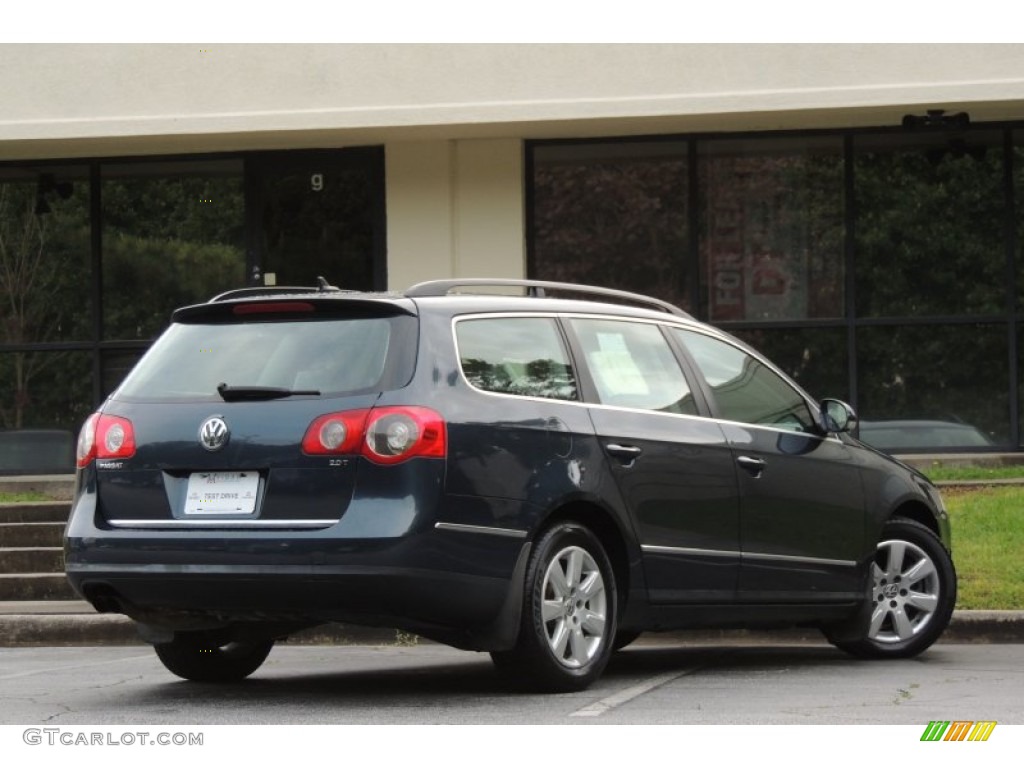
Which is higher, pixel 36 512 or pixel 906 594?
pixel 36 512

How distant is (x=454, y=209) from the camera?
1820 centimetres

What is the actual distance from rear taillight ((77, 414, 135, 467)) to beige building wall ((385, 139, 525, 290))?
10.4 m

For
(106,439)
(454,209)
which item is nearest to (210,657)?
(106,439)

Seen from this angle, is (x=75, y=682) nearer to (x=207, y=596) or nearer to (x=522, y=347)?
(x=207, y=596)

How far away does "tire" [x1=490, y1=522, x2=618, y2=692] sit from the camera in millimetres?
7418

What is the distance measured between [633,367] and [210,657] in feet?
7.63

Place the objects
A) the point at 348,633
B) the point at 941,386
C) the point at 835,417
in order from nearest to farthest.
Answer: the point at 835,417
the point at 348,633
the point at 941,386

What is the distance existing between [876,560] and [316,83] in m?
9.41

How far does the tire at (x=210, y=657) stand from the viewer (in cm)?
841

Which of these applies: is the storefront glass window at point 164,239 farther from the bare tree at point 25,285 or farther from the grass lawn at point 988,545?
the grass lawn at point 988,545

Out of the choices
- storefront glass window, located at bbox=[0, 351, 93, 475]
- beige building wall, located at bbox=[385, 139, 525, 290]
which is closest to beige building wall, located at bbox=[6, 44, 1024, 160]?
beige building wall, located at bbox=[385, 139, 525, 290]

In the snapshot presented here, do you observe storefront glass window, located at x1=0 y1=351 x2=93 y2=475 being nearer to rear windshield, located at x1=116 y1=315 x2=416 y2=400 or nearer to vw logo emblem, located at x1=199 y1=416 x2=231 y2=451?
rear windshield, located at x1=116 y1=315 x2=416 y2=400

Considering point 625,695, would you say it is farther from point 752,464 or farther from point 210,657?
point 210,657

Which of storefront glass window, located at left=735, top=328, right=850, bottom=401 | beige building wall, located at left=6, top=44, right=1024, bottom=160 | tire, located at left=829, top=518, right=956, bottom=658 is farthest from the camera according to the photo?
storefront glass window, located at left=735, top=328, right=850, bottom=401
